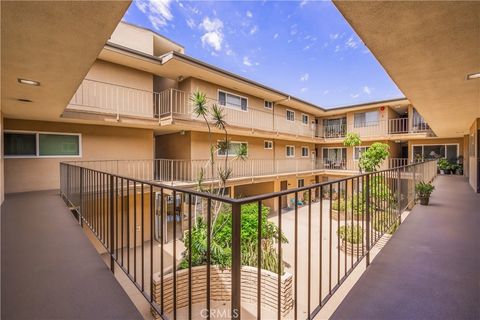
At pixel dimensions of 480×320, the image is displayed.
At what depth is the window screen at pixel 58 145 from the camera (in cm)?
836

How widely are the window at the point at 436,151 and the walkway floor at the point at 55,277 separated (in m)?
19.9

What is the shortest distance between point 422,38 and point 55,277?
4.96 metres

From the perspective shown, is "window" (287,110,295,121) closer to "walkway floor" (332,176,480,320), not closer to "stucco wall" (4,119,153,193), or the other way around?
"stucco wall" (4,119,153,193)

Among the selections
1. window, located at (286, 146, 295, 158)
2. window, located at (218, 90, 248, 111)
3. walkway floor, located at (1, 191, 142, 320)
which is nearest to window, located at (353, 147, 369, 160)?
window, located at (286, 146, 295, 158)

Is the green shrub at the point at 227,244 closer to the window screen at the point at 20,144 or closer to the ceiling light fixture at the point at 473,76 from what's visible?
the ceiling light fixture at the point at 473,76

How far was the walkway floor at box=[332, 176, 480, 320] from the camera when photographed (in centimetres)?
211

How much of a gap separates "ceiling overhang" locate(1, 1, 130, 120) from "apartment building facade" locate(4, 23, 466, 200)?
442 cm

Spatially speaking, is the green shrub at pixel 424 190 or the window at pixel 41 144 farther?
the window at pixel 41 144

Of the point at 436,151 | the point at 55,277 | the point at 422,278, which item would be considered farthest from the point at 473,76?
the point at 436,151

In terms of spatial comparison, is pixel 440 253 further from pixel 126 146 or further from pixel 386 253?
pixel 126 146

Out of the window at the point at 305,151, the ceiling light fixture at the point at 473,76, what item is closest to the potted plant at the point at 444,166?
the window at the point at 305,151

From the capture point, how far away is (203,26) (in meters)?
23.0

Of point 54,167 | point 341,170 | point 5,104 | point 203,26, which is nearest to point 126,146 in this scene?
point 54,167

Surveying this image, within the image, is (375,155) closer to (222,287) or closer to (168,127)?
(168,127)
